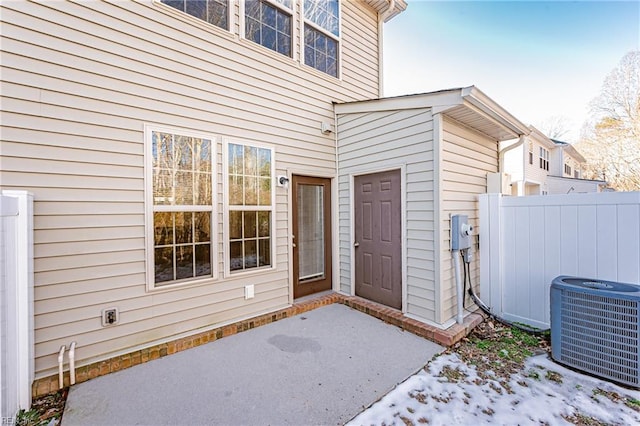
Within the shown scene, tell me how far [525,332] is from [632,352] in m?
1.03

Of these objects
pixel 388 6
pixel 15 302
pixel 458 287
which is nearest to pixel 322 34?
pixel 388 6

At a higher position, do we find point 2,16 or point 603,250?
point 2,16

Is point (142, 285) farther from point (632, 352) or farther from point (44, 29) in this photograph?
point (632, 352)

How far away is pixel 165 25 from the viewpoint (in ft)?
9.62

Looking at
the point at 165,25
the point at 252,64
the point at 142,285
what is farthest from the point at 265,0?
the point at 142,285

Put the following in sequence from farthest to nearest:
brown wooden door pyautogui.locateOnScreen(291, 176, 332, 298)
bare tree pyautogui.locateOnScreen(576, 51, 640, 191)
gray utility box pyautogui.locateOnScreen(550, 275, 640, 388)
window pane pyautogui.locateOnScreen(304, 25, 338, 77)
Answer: bare tree pyautogui.locateOnScreen(576, 51, 640, 191), window pane pyautogui.locateOnScreen(304, 25, 338, 77), brown wooden door pyautogui.locateOnScreen(291, 176, 332, 298), gray utility box pyautogui.locateOnScreen(550, 275, 640, 388)

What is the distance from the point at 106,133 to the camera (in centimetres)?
259

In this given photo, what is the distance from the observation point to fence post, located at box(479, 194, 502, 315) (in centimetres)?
360

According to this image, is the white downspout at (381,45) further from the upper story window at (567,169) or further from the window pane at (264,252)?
the upper story window at (567,169)

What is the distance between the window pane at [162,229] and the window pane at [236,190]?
726 mm

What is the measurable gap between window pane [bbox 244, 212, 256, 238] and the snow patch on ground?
2.35 meters

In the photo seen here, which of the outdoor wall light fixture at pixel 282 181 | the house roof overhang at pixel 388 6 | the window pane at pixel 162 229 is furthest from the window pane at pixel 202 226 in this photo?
the house roof overhang at pixel 388 6

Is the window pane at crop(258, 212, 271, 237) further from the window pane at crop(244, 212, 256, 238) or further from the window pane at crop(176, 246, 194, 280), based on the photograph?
the window pane at crop(176, 246, 194, 280)

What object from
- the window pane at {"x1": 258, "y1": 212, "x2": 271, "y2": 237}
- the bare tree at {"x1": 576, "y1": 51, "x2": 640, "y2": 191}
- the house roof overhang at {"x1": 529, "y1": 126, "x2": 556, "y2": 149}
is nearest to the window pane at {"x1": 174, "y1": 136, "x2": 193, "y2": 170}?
the window pane at {"x1": 258, "y1": 212, "x2": 271, "y2": 237}
